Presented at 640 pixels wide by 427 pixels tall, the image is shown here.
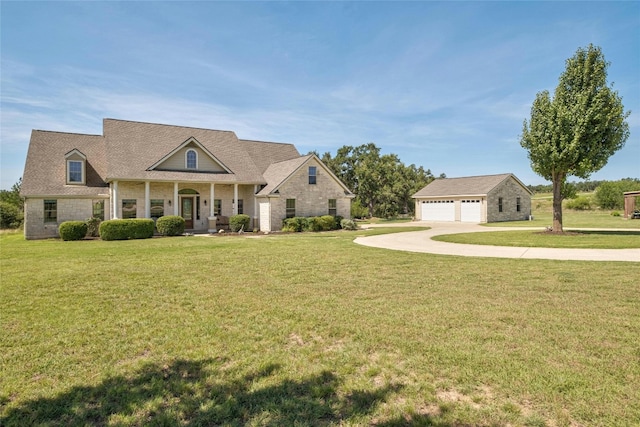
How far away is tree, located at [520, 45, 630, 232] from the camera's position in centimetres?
1752

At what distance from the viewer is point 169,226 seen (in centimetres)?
2167

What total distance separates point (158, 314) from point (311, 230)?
64.3 feet

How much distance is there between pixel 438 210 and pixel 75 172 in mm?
32801

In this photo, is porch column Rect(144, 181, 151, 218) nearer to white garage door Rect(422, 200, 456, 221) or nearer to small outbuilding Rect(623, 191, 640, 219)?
white garage door Rect(422, 200, 456, 221)

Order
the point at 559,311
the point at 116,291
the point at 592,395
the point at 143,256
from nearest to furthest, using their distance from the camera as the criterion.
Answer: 1. the point at 592,395
2. the point at 559,311
3. the point at 116,291
4. the point at 143,256

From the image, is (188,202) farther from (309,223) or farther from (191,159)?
(309,223)

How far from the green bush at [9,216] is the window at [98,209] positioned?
41.0ft

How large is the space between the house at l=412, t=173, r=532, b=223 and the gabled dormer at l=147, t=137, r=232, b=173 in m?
23.5

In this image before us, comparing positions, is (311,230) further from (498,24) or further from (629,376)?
(629,376)

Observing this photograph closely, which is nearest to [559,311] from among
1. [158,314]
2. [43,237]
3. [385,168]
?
[158,314]

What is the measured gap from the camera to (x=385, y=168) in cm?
4372

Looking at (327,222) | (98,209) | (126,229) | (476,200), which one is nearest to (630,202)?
(476,200)

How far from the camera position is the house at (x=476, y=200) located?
35.7m

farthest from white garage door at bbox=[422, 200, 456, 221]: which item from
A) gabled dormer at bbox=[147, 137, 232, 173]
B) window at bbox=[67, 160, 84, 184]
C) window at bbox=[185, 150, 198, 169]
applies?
window at bbox=[67, 160, 84, 184]
